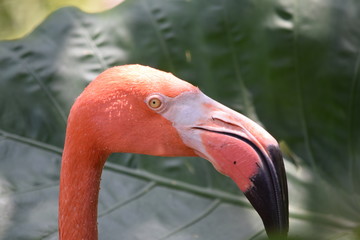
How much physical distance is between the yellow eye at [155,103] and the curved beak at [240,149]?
0.03 metres

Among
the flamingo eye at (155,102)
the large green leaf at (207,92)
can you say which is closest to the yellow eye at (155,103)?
the flamingo eye at (155,102)

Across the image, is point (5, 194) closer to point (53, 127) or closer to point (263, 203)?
point (53, 127)

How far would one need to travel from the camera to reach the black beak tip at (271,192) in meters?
1.11

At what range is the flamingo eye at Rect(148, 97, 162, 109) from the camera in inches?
45.6

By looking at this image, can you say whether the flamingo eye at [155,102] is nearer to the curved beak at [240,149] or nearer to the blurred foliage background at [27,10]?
the curved beak at [240,149]

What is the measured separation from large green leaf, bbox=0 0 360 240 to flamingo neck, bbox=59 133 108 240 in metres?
0.39

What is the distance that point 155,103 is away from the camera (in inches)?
45.8

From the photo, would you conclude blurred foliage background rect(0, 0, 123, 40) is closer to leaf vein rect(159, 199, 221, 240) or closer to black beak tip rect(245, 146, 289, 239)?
leaf vein rect(159, 199, 221, 240)

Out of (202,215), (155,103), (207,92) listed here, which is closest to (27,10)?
(207,92)

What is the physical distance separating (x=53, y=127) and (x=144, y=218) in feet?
1.43

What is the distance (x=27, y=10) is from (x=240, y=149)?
1.33 metres

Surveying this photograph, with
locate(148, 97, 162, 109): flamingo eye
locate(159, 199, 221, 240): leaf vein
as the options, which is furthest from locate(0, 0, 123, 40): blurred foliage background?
locate(148, 97, 162, 109): flamingo eye

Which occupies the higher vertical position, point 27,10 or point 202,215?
point 27,10

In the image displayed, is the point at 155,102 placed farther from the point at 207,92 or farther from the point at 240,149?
the point at 207,92
